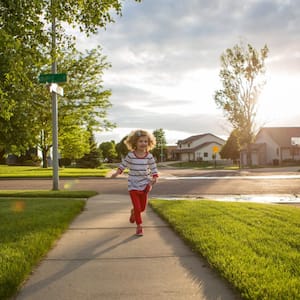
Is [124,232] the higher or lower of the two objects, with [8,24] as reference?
lower

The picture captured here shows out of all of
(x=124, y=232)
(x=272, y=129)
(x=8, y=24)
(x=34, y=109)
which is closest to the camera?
(x=124, y=232)

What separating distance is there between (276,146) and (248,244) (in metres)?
52.4

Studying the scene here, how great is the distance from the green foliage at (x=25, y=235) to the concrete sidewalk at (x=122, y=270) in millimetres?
121

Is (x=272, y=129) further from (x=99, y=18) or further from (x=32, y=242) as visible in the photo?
(x=32, y=242)

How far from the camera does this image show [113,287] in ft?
11.4

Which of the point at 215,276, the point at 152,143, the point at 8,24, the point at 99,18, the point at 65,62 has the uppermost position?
the point at 65,62

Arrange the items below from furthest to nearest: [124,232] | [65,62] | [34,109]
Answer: [65,62] → [34,109] → [124,232]

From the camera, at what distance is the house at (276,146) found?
5381 cm

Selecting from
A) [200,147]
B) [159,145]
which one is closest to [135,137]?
[200,147]

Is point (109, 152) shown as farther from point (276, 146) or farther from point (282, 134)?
point (276, 146)

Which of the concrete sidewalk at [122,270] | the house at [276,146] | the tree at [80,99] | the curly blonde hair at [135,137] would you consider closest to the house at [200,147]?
the house at [276,146]

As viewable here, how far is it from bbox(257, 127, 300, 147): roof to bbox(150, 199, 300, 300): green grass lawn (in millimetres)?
48795

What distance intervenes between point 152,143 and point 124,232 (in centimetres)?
150

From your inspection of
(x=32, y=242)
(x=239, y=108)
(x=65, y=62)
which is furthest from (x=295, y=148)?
(x=32, y=242)
